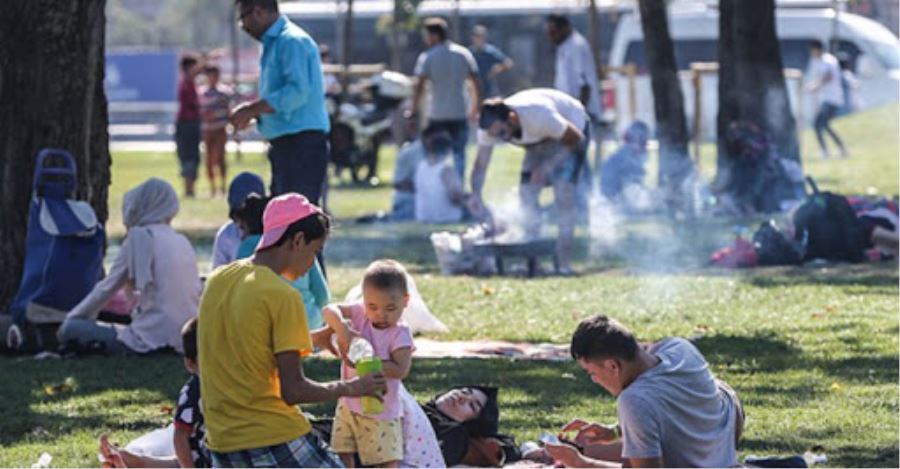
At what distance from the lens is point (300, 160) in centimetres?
1131

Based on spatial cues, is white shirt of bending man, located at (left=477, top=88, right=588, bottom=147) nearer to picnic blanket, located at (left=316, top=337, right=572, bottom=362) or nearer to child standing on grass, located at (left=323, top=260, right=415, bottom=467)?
picnic blanket, located at (left=316, top=337, right=572, bottom=362)

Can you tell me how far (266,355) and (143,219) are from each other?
4543mm

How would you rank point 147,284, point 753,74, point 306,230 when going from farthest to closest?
point 753,74 → point 147,284 → point 306,230

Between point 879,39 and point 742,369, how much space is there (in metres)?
30.6

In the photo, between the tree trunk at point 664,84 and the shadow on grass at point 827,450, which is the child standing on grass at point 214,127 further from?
the shadow on grass at point 827,450

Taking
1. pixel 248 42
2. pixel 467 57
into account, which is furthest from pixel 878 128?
pixel 248 42

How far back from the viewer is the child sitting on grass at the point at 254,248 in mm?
9281

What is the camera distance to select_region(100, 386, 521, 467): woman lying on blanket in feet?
23.7

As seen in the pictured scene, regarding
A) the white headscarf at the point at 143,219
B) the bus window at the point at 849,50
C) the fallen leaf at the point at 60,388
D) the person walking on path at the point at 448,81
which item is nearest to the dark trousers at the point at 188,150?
the person walking on path at the point at 448,81

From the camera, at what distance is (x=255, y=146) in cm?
3969

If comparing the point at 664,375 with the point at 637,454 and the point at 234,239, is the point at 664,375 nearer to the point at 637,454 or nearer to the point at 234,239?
the point at 637,454

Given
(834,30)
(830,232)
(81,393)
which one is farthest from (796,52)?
Result: (81,393)

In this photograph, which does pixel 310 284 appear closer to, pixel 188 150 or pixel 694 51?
pixel 188 150

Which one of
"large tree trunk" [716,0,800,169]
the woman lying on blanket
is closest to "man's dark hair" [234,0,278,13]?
the woman lying on blanket
